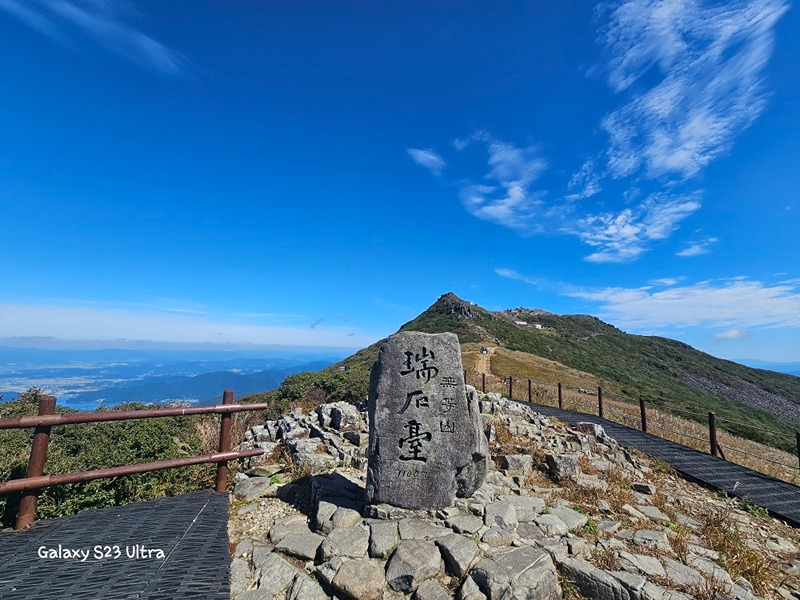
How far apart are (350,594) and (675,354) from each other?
106559 millimetres

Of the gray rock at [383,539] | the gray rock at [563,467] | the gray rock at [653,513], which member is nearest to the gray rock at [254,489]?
the gray rock at [383,539]

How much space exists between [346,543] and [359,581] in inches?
26.3

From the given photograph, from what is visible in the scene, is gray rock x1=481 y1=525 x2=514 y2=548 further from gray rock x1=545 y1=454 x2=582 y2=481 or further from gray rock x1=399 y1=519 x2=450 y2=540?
gray rock x1=545 y1=454 x2=582 y2=481

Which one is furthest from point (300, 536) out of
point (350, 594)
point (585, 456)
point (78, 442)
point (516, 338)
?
point (516, 338)

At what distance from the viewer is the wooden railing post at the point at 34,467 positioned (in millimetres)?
4754

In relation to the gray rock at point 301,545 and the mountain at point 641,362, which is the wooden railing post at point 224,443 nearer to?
the gray rock at point 301,545

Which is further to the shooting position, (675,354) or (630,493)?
(675,354)

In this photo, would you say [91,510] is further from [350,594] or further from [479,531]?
[479,531]

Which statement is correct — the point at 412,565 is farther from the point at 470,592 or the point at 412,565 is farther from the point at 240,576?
the point at 240,576

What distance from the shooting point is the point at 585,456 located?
957 cm

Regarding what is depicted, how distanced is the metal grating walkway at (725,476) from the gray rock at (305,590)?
914 cm

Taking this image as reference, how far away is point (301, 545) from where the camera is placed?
4.92 m

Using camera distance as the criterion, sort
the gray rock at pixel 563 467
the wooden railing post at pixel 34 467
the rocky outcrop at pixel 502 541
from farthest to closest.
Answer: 1. the gray rock at pixel 563 467
2. the wooden railing post at pixel 34 467
3. the rocky outcrop at pixel 502 541

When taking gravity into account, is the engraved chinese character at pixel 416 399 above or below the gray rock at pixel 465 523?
above
